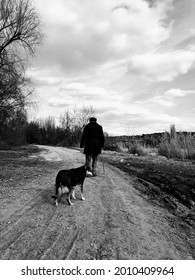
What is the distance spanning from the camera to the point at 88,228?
4156 mm

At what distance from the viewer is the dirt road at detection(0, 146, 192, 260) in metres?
3.40

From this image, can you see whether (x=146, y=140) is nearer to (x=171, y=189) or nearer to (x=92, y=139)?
(x=92, y=139)

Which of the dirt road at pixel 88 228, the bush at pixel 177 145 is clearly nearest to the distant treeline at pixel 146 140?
the bush at pixel 177 145

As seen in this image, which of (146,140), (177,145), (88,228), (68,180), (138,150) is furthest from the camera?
(146,140)

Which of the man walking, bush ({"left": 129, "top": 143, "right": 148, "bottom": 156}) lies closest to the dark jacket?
the man walking

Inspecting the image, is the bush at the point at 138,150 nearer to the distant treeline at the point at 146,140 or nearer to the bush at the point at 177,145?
the distant treeline at the point at 146,140

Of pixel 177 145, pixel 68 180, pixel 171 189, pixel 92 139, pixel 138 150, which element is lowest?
pixel 171 189

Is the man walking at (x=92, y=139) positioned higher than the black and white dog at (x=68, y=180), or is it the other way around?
the man walking at (x=92, y=139)

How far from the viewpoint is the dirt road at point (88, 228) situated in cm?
340

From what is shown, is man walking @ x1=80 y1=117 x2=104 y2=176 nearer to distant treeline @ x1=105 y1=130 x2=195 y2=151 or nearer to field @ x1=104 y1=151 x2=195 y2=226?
field @ x1=104 y1=151 x2=195 y2=226

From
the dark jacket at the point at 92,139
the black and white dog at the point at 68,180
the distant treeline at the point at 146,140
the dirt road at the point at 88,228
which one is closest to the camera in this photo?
the dirt road at the point at 88,228

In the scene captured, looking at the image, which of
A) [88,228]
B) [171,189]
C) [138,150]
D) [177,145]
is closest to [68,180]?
[88,228]

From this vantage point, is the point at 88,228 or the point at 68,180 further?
the point at 68,180
